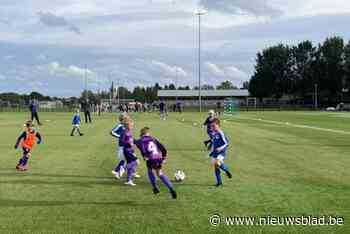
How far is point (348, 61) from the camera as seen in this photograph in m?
114

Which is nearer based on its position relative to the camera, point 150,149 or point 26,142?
point 150,149

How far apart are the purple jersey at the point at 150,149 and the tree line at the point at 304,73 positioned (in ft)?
360

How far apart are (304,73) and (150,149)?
382 ft

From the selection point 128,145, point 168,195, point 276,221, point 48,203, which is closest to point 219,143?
point 168,195

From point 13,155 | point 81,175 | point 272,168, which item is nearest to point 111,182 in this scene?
point 81,175

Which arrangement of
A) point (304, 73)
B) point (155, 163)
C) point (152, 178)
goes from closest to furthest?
point (155, 163) < point (152, 178) < point (304, 73)

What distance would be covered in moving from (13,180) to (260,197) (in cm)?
605

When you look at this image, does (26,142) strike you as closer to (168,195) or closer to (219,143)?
(168,195)

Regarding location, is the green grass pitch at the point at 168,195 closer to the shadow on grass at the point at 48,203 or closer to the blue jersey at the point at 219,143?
the shadow on grass at the point at 48,203

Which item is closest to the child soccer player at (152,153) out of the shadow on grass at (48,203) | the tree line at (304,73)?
the shadow on grass at (48,203)

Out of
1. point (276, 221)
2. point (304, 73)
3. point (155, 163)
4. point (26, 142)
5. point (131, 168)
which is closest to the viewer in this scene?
point (276, 221)

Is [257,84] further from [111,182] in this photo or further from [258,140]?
[111,182]

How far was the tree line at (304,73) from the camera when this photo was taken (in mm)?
114438

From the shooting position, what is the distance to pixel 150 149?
32.2 feet
